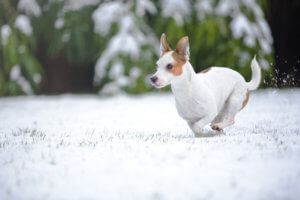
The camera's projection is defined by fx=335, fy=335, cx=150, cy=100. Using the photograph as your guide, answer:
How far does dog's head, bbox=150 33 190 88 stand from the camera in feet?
10.8

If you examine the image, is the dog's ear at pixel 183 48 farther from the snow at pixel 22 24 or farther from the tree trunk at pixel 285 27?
the tree trunk at pixel 285 27

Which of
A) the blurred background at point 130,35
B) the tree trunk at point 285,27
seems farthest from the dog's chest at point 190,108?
the tree trunk at point 285,27

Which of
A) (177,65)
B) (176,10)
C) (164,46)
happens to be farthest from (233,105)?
(176,10)

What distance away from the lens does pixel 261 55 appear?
8922mm

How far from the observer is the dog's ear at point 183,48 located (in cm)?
333

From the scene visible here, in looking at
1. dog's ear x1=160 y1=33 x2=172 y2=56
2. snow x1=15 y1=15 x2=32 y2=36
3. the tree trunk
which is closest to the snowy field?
dog's ear x1=160 y1=33 x2=172 y2=56

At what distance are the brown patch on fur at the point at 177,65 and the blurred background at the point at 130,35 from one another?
17.8 feet

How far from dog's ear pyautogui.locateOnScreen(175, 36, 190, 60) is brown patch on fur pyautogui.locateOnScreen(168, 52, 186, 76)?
0.08 feet

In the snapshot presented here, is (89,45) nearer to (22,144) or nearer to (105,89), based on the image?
(105,89)

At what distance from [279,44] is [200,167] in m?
9.79

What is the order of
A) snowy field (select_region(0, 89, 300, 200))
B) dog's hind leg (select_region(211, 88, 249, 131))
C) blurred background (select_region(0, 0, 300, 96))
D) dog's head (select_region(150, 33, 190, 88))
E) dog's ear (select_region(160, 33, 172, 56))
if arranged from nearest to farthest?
snowy field (select_region(0, 89, 300, 200)) → dog's head (select_region(150, 33, 190, 88)) → dog's ear (select_region(160, 33, 172, 56)) → dog's hind leg (select_region(211, 88, 249, 131)) → blurred background (select_region(0, 0, 300, 96))

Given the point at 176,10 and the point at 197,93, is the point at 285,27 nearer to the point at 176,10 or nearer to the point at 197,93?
the point at 176,10

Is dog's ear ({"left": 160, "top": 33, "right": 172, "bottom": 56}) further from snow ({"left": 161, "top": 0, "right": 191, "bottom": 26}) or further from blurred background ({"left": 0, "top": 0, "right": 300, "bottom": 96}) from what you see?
snow ({"left": 161, "top": 0, "right": 191, "bottom": 26})

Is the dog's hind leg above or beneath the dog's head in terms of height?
beneath
